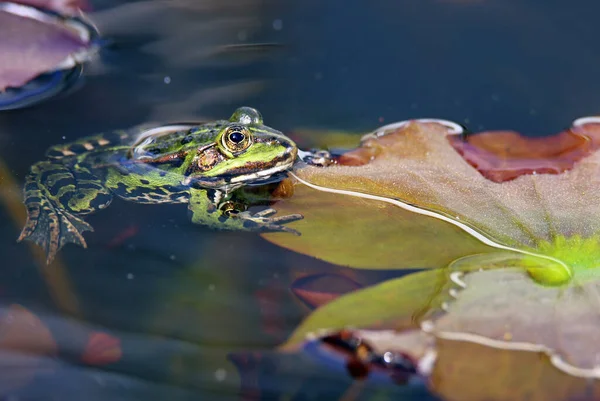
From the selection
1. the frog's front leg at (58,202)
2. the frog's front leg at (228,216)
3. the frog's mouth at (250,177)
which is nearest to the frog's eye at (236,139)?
the frog's mouth at (250,177)

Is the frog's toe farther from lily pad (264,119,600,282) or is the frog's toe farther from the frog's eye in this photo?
lily pad (264,119,600,282)

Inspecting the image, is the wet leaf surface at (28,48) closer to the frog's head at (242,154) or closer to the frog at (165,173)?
the frog at (165,173)

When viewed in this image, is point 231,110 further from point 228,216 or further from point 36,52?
point 36,52

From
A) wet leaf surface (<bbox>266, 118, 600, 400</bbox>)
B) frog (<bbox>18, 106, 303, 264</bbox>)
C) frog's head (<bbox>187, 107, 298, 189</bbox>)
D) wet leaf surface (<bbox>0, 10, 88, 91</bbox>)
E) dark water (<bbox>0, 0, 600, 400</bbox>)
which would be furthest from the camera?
wet leaf surface (<bbox>0, 10, 88, 91</bbox>)

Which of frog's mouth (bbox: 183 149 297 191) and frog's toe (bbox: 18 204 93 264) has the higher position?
frog's mouth (bbox: 183 149 297 191)

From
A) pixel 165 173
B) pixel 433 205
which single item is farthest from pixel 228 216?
pixel 433 205

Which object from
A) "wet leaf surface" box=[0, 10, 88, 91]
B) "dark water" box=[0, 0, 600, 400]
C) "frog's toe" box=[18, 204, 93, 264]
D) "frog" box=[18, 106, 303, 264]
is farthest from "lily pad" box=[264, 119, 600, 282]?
"wet leaf surface" box=[0, 10, 88, 91]

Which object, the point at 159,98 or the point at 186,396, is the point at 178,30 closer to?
the point at 159,98

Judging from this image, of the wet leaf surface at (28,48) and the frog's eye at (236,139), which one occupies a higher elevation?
the wet leaf surface at (28,48)
